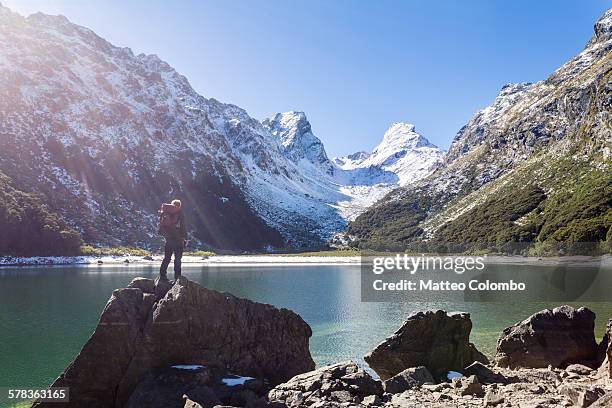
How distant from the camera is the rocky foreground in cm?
1648

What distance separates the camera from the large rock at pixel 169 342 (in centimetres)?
1786

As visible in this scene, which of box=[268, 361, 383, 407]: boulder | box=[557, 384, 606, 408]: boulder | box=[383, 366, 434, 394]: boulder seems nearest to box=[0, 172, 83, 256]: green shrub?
box=[268, 361, 383, 407]: boulder

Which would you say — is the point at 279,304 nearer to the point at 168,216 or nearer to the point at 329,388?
the point at 168,216

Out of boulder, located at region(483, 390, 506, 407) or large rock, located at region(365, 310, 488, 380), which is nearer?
boulder, located at region(483, 390, 506, 407)

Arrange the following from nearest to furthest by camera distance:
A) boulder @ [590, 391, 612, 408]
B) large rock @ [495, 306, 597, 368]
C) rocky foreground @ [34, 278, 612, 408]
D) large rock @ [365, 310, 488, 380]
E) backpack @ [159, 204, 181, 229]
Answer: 1. boulder @ [590, 391, 612, 408]
2. rocky foreground @ [34, 278, 612, 408]
3. backpack @ [159, 204, 181, 229]
4. large rock @ [365, 310, 488, 380]
5. large rock @ [495, 306, 597, 368]

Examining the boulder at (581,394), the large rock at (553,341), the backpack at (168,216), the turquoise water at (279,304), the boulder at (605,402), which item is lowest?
the turquoise water at (279,304)

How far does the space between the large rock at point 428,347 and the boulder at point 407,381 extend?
414cm

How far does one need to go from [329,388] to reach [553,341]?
55.1 feet

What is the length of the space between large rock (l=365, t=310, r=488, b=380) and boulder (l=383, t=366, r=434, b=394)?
4.14 metres

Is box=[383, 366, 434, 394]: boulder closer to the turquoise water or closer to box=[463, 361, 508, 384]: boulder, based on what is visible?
box=[463, 361, 508, 384]: boulder

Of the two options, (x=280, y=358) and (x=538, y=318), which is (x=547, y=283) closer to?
(x=538, y=318)

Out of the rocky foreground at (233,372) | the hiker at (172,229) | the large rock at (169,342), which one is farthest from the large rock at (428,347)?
the hiker at (172,229)

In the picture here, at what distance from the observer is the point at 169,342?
1842 cm

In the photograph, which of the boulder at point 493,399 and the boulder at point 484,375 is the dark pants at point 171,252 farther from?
the boulder at point 484,375
